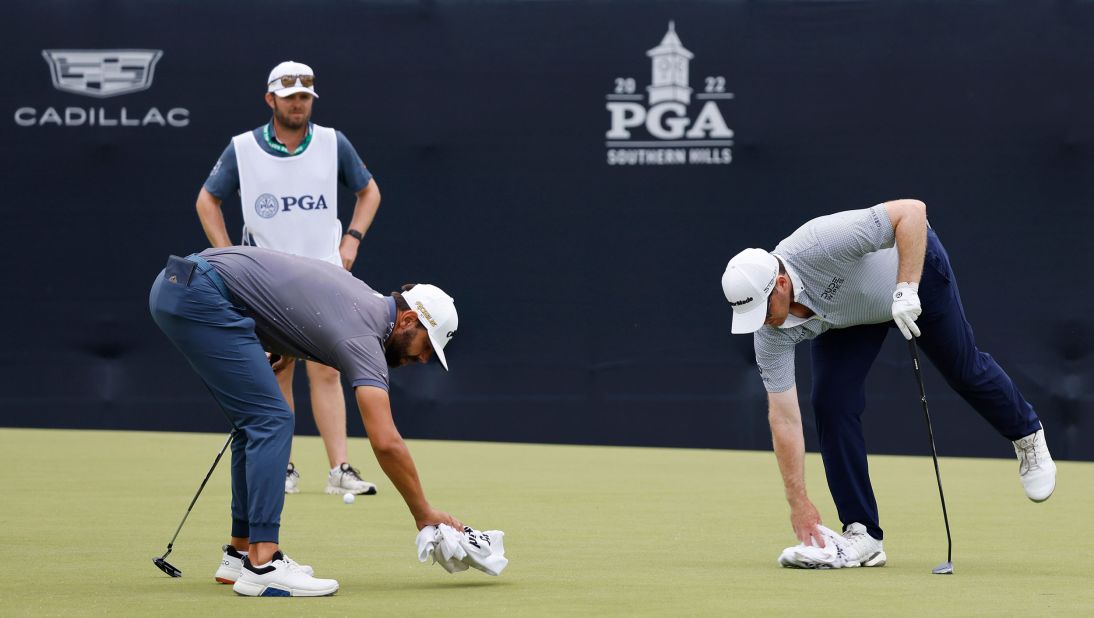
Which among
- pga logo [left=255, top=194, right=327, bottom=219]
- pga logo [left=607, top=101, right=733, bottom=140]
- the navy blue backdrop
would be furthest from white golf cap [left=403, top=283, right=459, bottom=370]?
pga logo [left=607, top=101, right=733, bottom=140]

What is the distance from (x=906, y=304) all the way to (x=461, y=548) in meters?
1.61

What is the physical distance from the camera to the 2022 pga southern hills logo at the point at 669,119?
10.1 m

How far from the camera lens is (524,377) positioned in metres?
10.3

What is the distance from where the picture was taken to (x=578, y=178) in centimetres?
1019

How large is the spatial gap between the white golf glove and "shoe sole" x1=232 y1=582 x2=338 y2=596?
1.96 metres

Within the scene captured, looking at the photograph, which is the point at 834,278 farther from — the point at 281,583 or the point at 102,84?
the point at 102,84

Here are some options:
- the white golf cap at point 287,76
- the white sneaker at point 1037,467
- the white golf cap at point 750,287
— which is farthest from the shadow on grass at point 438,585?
the white golf cap at point 287,76

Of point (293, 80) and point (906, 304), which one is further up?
point (293, 80)

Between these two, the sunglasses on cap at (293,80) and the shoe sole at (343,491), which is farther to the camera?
the shoe sole at (343,491)

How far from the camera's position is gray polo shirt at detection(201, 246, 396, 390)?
473 centimetres

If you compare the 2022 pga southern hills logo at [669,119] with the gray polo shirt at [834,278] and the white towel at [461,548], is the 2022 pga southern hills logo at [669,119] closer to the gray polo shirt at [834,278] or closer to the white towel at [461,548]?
the gray polo shirt at [834,278]

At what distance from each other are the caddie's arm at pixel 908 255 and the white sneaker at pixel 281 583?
197 cm

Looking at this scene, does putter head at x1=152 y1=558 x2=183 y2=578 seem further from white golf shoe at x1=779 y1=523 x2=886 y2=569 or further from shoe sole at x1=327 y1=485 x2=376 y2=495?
shoe sole at x1=327 y1=485 x2=376 y2=495

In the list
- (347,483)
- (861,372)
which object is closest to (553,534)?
(861,372)
